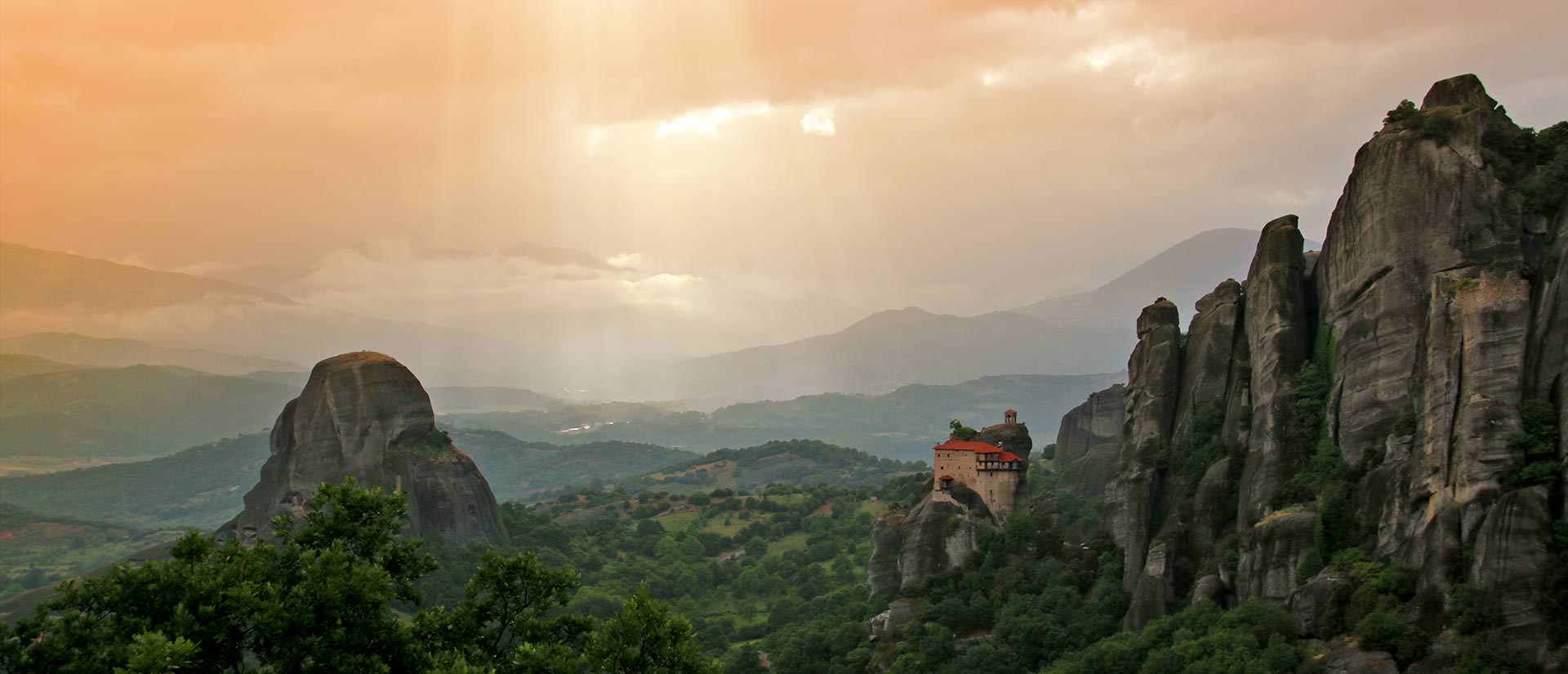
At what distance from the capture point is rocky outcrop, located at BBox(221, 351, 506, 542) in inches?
5325

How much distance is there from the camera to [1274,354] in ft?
198

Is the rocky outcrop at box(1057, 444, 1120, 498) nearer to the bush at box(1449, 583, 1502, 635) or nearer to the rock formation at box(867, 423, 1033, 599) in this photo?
the rock formation at box(867, 423, 1033, 599)

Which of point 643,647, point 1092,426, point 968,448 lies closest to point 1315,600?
point 643,647

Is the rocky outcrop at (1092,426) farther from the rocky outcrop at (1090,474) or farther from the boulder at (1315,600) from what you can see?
the boulder at (1315,600)

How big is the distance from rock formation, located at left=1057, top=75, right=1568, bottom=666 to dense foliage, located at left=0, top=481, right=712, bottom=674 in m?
28.1

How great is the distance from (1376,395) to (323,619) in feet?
143

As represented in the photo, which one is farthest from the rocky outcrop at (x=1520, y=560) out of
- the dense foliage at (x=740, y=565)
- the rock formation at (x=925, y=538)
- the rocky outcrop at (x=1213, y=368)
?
the dense foliage at (x=740, y=565)

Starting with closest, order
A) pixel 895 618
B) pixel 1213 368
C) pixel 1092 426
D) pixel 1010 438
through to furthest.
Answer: pixel 1213 368 → pixel 895 618 → pixel 1010 438 → pixel 1092 426

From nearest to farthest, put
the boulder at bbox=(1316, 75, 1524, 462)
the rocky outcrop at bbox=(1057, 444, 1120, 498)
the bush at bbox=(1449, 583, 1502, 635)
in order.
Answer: the bush at bbox=(1449, 583, 1502, 635) < the boulder at bbox=(1316, 75, 1524, 462) < the rocky outcrop at bbox=(1057, 444, 1120, 498)

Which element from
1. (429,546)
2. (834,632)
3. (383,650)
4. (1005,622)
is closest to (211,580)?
(383,650)

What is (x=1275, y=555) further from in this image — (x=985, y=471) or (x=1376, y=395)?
(x=985, y=471)

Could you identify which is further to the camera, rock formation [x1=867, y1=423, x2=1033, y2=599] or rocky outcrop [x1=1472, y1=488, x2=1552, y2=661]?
rock formation [x1=867, y1=423, x2=1033, y2=599]

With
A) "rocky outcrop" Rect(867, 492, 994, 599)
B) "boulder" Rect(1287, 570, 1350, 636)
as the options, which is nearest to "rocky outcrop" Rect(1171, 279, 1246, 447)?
"boulder" Rect(1287, 570, 1350, 636)

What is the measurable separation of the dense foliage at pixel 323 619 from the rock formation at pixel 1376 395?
1107 inches
